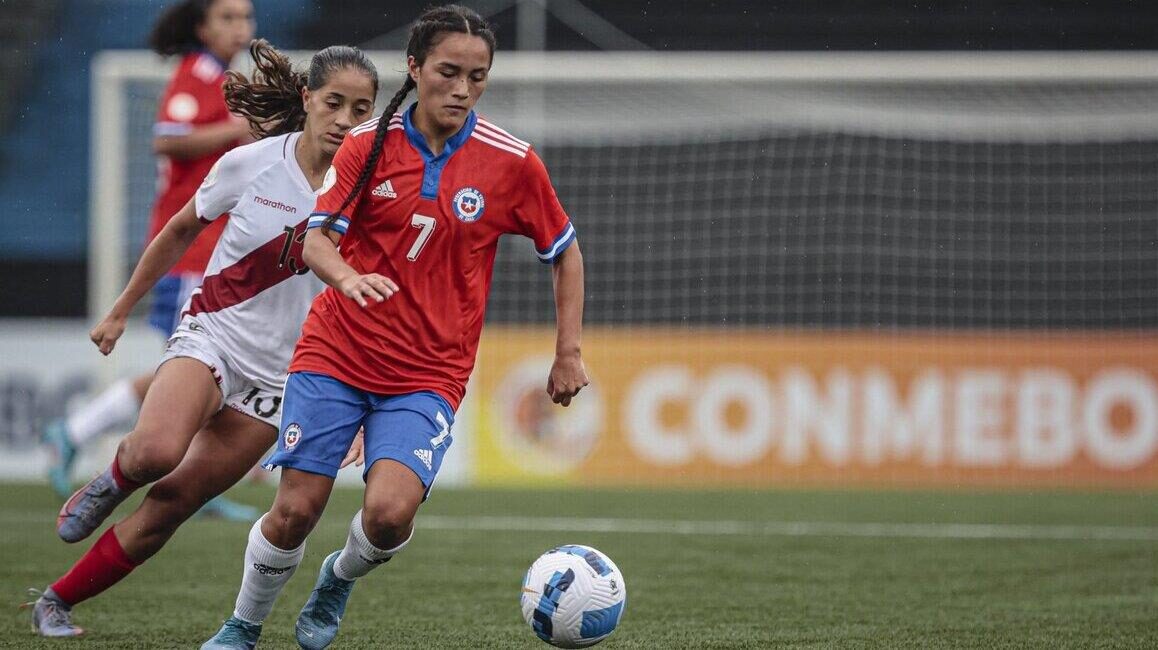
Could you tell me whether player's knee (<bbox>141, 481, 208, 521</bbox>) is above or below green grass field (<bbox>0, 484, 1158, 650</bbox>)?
above

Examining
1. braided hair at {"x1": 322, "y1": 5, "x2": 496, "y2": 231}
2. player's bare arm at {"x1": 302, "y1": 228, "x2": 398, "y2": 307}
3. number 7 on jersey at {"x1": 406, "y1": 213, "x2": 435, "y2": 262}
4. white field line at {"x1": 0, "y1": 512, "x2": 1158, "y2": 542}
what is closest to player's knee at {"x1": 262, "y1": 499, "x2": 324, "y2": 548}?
player's bare arm at {"x1": 302, "y1": 228, "x2": 398, "y2": 307}

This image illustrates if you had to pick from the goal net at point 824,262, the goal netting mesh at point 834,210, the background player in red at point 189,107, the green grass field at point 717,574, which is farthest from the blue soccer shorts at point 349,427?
the goal netting mesh at point 834,210

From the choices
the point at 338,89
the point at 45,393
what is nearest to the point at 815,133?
the point at 45,393

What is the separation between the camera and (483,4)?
48.1 ft

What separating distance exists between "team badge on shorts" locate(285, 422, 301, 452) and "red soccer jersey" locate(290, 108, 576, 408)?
177mm

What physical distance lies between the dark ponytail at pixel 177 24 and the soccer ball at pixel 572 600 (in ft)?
12.5

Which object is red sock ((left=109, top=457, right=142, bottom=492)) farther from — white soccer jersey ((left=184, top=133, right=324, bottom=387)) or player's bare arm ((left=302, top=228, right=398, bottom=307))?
player's bare arm ((left=302, top=228, right=398, bottom=307))

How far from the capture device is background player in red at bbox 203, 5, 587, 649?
423 centimetres

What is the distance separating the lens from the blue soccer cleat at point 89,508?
4750 millimetres

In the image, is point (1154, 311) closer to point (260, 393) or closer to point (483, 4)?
point (483, 4)

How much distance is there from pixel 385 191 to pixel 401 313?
0.33 m

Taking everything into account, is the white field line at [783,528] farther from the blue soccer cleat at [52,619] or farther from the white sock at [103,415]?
the blue soccer cleat at [52,619]

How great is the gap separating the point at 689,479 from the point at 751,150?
3.21m

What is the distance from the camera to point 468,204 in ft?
14.2
